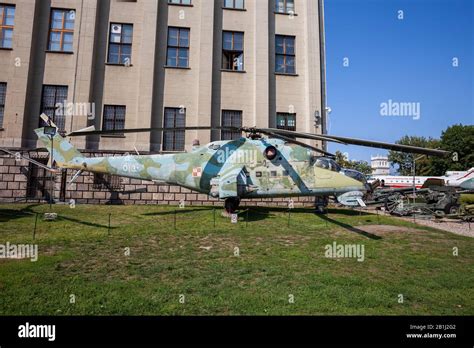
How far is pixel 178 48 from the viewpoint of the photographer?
22219 millimetres

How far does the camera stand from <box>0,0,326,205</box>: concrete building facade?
66.0ft

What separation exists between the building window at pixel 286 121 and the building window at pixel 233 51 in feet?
17.2

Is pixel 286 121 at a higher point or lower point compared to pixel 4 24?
lower

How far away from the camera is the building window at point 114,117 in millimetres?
20766

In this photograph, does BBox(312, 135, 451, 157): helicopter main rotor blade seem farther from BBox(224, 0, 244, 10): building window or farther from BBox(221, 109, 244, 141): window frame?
BBox(224, 0, 244, 10): building window

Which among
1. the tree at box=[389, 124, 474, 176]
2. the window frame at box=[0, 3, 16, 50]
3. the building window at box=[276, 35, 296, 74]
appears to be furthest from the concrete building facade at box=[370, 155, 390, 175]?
the window frame at box=[0, 3, 16, 50]

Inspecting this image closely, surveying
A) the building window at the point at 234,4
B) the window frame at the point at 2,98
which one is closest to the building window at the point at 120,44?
the window frame at the point at 2,98

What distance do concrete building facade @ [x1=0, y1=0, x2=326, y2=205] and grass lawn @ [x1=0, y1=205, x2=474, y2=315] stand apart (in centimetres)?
1053

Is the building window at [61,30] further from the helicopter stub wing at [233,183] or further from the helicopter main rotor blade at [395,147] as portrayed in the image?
the helicopter main rotor blade at [395,147]

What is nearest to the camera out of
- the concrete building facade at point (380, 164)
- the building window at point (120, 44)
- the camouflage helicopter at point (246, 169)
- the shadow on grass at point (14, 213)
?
the shadow on grass at point (14, 213)

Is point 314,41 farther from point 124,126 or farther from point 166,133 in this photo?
point 124,126

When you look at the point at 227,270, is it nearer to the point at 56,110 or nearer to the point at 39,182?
the point at 39,182

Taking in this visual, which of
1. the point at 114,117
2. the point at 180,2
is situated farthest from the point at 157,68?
the point at 180,2

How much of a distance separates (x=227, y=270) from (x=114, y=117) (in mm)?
17849
